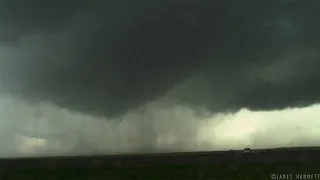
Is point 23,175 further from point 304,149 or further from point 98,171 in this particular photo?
point 304,149

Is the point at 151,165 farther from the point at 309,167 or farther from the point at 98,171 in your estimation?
the point at 309,167

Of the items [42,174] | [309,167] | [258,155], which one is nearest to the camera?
[309,167]

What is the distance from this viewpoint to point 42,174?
61.5m

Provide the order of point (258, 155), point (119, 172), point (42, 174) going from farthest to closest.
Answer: point (42, 174) → point (119, 172) → point (258, 155)

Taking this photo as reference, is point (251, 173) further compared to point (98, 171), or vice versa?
point (98, 171)

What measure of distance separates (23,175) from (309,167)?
121 ft

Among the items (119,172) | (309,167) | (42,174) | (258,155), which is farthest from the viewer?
(42,174)

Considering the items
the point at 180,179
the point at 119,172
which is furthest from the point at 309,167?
the point at 119,172

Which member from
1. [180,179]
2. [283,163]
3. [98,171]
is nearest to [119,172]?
[98,171]

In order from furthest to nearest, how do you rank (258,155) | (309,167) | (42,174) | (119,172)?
(42,174) → (119,172) → (258,155) → (309,167)

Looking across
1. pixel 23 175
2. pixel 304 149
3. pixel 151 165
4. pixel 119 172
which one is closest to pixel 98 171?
pixel 119 172

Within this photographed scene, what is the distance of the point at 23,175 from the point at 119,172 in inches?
556

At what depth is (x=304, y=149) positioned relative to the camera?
5153 cm

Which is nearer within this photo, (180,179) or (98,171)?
(180,179)
